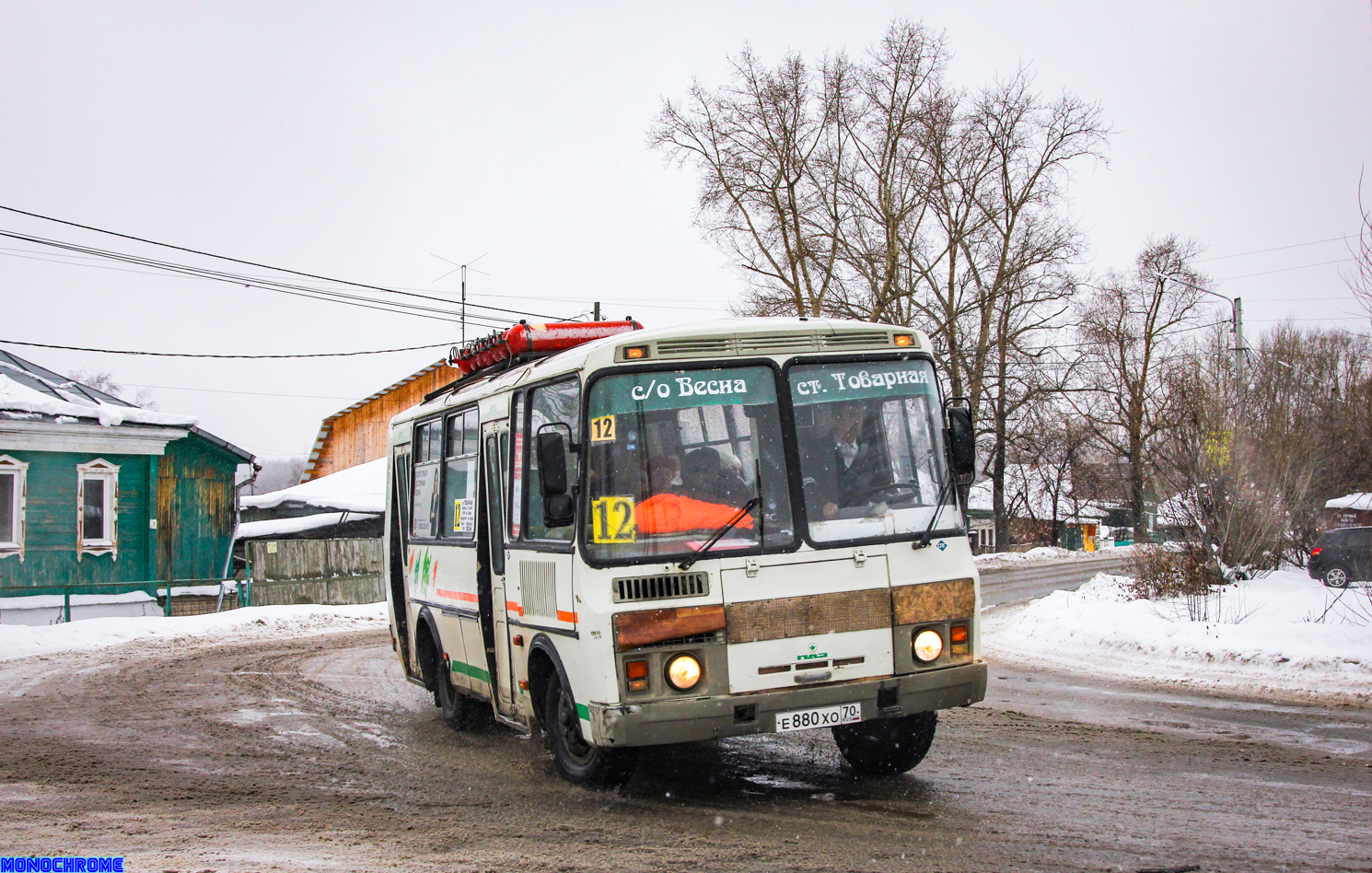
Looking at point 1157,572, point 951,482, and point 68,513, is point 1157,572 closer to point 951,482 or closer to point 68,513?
point 951,482

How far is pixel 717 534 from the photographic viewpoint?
249 inches

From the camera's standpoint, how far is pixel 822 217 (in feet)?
127

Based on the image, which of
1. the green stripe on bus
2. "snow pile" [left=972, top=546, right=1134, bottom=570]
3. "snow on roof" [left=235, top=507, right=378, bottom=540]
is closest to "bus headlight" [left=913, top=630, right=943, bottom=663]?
the green stripe on bus

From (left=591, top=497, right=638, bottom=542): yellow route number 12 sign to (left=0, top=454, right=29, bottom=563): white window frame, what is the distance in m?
21.7

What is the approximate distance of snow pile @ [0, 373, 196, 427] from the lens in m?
23.3

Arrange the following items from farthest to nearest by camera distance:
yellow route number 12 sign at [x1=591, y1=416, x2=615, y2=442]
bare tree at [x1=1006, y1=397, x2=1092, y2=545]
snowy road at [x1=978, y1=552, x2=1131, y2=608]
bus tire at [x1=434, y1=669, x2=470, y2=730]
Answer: bare tree at [x1=1006, y1=397, x2=1092, y2=545], snowy road at [x1=978, y1=552, x2=1131, y2=608], bus tire at [x1=434, y1=669, x2=470, y2=730], yellow route number 12 sign at [x1=591, y1=416, x2=615, y2=442]

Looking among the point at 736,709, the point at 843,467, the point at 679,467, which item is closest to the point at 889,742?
the point at 736,709

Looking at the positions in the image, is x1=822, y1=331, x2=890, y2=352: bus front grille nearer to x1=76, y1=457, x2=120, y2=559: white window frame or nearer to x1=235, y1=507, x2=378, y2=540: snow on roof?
x1=76, y1=457, x2=120, y2=559: white window frame

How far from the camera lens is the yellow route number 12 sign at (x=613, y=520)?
20.9ft

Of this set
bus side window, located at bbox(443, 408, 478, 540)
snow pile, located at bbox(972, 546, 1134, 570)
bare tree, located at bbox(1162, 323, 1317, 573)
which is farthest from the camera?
snow pile, located at bbox(972, 546, 1134, 570)

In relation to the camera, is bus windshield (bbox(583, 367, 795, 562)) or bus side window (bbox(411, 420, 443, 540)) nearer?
bus windshield (bbox(583, 367, 795, 562))

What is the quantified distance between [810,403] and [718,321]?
31.4 inches

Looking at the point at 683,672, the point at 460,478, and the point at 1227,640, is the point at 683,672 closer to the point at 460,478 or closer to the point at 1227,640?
the point at 460,478

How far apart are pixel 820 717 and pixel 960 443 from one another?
6.22 ft
